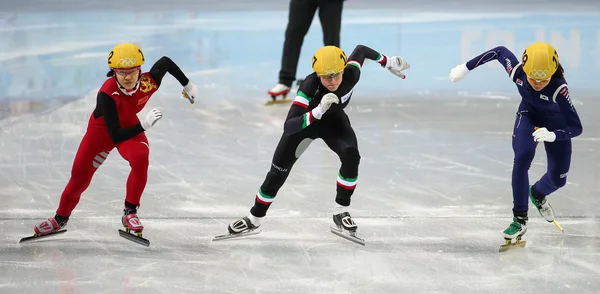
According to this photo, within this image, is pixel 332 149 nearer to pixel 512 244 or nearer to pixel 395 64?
pixel 395 64

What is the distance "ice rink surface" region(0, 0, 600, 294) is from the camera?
483 cm

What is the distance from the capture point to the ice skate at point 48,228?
5445mm

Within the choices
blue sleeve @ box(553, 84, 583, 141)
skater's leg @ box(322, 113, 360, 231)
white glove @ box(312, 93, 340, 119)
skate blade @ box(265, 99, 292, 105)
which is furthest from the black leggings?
skate blade @ box(265, 99, 292, 105)

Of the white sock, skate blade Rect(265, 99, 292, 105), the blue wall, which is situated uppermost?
the white sock

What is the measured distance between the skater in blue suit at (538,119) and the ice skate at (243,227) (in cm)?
136

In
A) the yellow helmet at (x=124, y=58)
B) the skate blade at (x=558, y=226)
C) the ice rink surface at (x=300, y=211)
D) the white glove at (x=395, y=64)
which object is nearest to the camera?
the ice rink surface at (x=300, y=211)

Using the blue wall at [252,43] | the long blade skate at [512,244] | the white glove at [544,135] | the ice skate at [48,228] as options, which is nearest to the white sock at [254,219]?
the ice skate at [48,228]

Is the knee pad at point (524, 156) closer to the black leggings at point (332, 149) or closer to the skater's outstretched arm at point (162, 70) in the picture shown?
the black leggings at point (332, 149)

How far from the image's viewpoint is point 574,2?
52.5 feet

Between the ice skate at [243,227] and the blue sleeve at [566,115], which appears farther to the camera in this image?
the ice skate at [243,227]

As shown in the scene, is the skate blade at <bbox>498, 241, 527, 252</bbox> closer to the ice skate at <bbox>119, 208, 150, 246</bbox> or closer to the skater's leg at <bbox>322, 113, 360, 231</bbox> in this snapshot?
the skater's leg at <bbox>322, 113, 360, 231</bbox>

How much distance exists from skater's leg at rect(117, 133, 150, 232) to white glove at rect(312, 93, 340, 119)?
3.07 feet

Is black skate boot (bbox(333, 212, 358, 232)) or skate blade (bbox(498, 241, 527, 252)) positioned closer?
skate blade (bbox(498, 241, 527, 252))

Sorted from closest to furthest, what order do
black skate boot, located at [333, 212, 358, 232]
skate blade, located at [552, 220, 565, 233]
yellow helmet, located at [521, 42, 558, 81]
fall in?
yellow helmet, located at [521, 42, 558, 81] → black skate boot, located at [333, 212, 358, 232] → skate blade, located at [552, 220, 565, 233]
